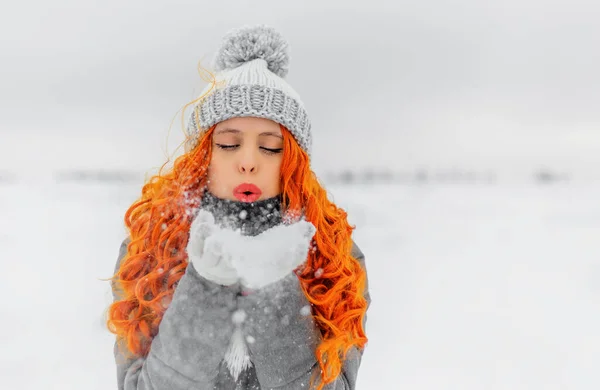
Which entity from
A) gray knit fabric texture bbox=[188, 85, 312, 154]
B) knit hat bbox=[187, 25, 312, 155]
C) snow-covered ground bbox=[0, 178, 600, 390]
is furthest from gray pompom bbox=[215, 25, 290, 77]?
snow-covered ground bbox=[0, 178, 600, 390]

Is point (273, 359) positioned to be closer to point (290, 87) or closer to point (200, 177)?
point (200, 177)

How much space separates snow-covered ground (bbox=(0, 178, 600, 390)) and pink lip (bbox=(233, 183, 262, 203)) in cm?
62

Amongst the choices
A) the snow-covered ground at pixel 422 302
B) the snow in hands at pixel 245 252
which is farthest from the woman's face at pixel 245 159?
the snow-covered ground at pixel 422 302

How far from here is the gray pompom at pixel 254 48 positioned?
191cm

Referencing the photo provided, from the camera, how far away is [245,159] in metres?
1.59

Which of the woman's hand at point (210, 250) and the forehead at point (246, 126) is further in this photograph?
the forehead at point (246, 126)

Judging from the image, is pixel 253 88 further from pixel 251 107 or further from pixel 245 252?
pixel 245 252

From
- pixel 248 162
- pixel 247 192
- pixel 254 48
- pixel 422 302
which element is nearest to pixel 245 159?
pixel 248 162

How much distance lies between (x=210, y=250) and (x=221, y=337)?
32cm

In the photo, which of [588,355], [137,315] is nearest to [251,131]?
[137,315]

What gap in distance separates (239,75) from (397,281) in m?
5.02

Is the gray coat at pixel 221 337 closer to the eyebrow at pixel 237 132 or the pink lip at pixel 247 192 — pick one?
the pink lip at pixel 247 192

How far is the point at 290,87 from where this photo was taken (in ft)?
6.17

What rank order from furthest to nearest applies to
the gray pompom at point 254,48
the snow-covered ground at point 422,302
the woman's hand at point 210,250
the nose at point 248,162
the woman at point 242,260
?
1. the snow-covered ground at point 422,302
2. the gray pompom at point 254,48
3. the nose at point 248,162
4. the woman at point 242,260
5. the woman's hand at point 210,250
